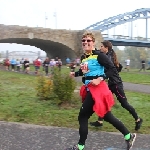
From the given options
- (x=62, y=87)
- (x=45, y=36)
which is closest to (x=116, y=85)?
(x=62, y=87)

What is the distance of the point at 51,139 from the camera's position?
4.26 metres

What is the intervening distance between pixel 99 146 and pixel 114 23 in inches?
2801

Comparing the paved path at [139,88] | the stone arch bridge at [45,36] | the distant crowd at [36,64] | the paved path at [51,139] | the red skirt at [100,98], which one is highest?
the stone arch bridge at [45,36]

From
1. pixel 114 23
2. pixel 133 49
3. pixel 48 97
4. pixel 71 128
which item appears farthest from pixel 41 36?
pixel 133 49

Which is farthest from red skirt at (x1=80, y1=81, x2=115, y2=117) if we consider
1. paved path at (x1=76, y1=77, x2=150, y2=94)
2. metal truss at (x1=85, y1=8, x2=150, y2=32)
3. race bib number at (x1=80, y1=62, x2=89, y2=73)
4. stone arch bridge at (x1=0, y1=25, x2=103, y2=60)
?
metal truss at (x1=85, y1=8, x2=150, y2=32)

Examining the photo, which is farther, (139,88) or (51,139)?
(139,88)

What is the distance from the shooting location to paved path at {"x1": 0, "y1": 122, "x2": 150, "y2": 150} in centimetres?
394

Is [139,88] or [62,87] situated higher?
[62,87]

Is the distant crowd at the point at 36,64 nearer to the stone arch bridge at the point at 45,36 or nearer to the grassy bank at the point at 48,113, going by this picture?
the stone arch bridge at the point at 45,36

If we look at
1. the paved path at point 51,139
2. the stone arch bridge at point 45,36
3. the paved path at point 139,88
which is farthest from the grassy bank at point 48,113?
the stone arch bridge at point 45,36

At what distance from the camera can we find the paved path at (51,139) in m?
3.94

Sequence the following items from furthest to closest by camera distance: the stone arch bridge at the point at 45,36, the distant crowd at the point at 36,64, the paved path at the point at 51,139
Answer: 1. the stone arch bridge at the point at 45,36
2. the distant crowd at the point at 36,64
3. the paved path at the point at 51,139

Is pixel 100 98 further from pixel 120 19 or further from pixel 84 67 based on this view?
pixel 120 19

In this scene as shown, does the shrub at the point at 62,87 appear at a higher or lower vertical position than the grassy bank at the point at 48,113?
higher
